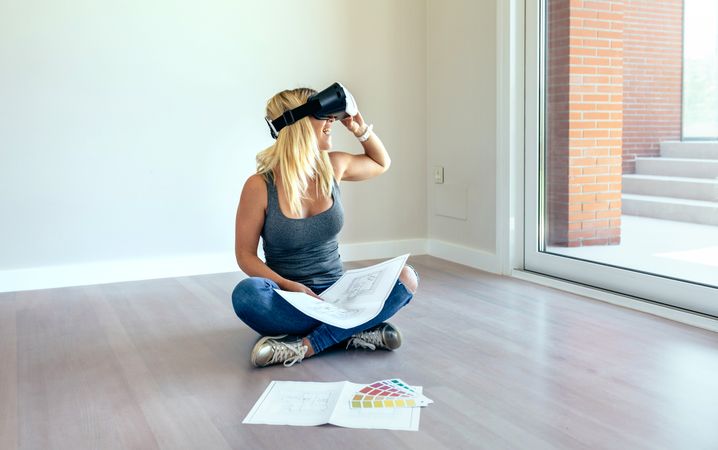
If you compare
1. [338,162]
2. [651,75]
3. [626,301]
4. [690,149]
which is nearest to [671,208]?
[690,149]

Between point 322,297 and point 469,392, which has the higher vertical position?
point 322,297

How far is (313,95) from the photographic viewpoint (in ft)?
7.53

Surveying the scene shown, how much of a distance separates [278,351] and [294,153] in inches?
24.9

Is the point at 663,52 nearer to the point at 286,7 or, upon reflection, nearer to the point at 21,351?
the point at 286,7

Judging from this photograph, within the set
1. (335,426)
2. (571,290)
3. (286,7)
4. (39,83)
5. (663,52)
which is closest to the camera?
(335,426)

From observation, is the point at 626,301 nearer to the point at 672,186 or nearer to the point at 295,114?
the point at 672,186

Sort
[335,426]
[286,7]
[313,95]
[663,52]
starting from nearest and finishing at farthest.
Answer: [335,426]
[313,95]
[663,52]
[286,7]

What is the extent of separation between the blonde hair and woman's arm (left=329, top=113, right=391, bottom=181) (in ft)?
0.59

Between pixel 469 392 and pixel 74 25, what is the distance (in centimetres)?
275

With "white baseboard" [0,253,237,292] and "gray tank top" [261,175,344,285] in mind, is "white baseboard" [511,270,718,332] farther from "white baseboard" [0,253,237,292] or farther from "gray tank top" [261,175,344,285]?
"white baseboard" [0,253,237,292]

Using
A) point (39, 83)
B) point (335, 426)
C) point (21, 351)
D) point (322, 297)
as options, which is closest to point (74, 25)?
point (39, 83)

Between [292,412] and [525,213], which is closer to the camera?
[292,412]

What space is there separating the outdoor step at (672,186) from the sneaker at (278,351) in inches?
63.1

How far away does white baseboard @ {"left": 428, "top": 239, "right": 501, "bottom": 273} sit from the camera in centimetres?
379
